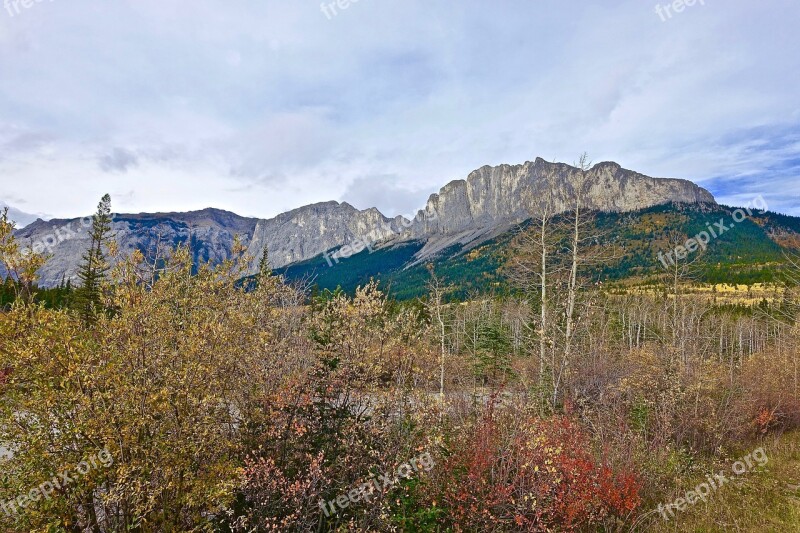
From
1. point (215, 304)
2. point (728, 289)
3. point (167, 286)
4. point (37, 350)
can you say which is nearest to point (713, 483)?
point (215, 304)

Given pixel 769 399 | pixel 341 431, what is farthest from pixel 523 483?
pixel 769 399

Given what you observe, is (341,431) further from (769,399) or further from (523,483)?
(769,399)

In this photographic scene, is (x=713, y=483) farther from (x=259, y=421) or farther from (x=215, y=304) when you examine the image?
(x=215, y=304)

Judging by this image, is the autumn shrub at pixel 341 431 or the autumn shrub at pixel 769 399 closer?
the autumn shrub at pixel 341 431

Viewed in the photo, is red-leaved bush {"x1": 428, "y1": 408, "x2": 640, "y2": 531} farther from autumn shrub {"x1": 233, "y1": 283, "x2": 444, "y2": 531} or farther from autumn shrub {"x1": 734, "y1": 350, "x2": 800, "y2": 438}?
autumn shrub {"x1": 734, "y1": 350, "x2": 800, "y2": 438}

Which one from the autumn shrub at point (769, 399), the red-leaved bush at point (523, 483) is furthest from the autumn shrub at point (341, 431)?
the autumn shrub at point (769, 399)

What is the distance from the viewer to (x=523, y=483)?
660cm

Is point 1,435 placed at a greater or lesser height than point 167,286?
lesser

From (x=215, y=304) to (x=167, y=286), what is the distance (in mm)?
800

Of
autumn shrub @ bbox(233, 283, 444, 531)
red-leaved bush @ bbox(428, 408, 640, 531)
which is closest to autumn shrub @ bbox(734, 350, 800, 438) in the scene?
red-leaved bush @ bbox(428, 408, 640, 531)

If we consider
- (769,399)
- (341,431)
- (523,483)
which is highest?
(341,431)

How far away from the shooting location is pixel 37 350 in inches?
198

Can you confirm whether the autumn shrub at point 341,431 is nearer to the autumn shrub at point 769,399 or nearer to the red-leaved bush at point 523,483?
the red-leaved bush at point 523,483

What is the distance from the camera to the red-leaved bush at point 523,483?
6422 mm
